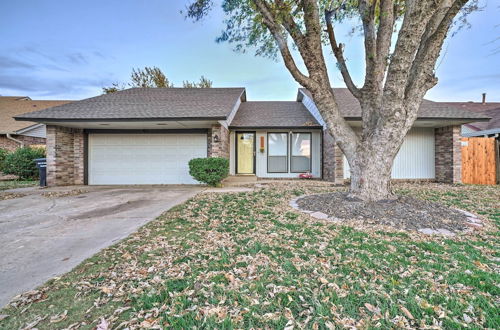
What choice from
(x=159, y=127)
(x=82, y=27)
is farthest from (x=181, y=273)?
(x=82, y=27)

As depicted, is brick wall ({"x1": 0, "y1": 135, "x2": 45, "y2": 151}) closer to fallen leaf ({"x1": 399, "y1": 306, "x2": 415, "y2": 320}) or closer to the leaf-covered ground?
the leaf-covered ground

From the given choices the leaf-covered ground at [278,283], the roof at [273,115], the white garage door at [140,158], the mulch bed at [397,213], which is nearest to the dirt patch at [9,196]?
the white garage door at [140,158]

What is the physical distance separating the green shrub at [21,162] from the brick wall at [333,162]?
14.2 meters

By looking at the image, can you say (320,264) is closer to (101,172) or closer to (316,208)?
(316,208)

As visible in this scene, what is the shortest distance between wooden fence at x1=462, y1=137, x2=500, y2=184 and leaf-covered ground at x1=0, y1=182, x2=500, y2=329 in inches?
305

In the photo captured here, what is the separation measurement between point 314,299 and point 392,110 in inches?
158

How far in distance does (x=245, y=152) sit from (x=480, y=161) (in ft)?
32.7

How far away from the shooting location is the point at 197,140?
9539mm

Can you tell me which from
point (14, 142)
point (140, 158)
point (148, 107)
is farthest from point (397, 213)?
point (14, 142)

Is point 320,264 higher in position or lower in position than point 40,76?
lower

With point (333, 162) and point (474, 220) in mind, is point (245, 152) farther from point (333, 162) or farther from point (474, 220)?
point (474, 220)

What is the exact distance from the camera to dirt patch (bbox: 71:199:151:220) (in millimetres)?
4646

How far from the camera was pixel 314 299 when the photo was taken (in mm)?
1859

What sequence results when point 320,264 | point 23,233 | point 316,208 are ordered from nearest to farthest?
point 320,264 < point 23,233 < point 316,208
